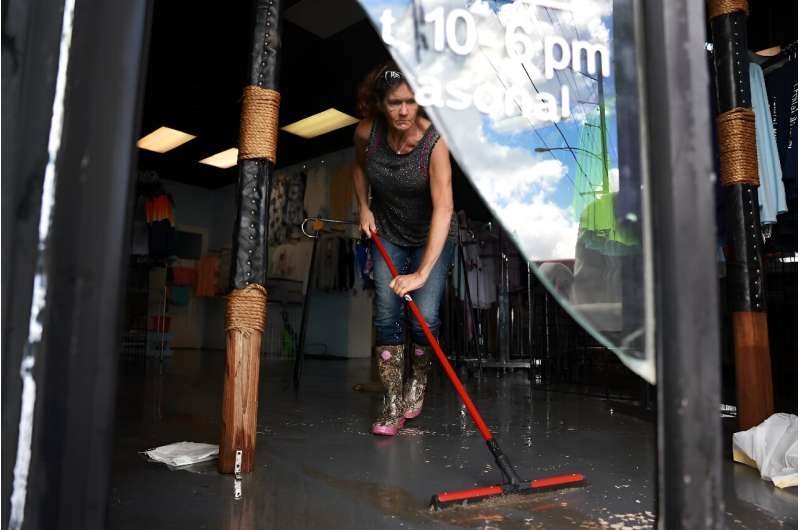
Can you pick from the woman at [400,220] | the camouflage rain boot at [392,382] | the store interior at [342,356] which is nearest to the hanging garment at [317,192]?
the store interior at [342,356]

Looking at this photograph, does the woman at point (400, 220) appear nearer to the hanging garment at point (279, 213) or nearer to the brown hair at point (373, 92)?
the brown hair at point (373, 92)

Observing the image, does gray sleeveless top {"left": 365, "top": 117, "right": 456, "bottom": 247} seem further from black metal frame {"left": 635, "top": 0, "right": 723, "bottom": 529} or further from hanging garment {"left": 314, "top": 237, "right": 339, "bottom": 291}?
hanging garment {"left": 314, "top": 237, "right": 339, "bottom": 291}

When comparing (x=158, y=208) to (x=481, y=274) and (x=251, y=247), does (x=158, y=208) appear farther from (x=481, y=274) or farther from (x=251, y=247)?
(x=251, y=247)

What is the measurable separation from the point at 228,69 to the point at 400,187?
3.47m

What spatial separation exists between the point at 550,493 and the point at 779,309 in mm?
3357

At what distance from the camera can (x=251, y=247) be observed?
5.35ft

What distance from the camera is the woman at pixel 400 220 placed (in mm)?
2174

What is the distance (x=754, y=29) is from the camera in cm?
365

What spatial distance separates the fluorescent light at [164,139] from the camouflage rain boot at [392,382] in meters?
5.87

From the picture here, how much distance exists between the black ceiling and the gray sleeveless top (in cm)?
123

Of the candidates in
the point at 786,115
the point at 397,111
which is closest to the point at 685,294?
the point at 397,111

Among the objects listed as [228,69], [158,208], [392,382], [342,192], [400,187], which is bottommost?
[392,382]

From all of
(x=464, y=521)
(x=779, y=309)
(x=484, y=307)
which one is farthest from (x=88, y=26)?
(x=484, y=307)

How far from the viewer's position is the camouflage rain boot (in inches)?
91.1
